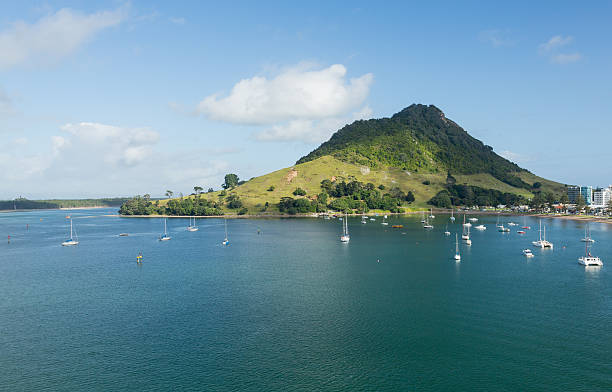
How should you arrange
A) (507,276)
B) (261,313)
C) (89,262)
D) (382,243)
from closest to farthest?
(261,313), (507,276), (89,262), (382,243)

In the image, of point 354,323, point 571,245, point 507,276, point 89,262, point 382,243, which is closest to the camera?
point 354,323

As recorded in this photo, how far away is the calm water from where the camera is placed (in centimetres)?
4966

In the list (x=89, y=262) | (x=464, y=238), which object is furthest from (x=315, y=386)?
(x=464, y=238)

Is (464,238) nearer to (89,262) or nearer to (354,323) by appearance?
(354,323)

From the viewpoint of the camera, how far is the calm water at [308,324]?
163 ft

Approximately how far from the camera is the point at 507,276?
10156cm

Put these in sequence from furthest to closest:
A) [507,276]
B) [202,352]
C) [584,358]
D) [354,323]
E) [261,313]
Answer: [507,276] < [261,313] < [354,323] < [202,352] < [584,358]

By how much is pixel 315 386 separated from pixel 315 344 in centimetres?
1165

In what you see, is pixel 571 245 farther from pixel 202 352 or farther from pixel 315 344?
pixel 202 352

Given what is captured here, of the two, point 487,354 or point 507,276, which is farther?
point 507,276

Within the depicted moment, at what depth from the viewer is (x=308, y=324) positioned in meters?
67.1

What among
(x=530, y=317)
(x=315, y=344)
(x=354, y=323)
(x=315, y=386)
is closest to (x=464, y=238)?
(x=530, y=317)

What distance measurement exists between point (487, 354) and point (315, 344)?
2400 centimetres

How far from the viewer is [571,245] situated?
15338 cm
